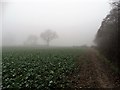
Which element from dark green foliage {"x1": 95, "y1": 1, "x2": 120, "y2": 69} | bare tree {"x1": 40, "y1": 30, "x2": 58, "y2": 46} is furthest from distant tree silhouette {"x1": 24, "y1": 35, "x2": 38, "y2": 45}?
dark green foliage {"x1": 95, "y1": 1, "x2": 120, "y2": 69}

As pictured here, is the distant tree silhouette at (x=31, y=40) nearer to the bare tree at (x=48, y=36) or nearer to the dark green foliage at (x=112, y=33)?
the bare tree at (x=48, y=36)

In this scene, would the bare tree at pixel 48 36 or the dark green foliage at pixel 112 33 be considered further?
the dark green foliage at pixel 112 33

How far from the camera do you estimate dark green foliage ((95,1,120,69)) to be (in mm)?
15172

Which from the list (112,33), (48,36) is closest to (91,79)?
(48,36)

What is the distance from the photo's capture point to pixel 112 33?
16.0 m

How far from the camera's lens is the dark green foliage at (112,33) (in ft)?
49.8

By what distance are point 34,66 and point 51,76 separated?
2.11 meters

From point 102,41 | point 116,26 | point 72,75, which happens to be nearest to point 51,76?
point 72,75

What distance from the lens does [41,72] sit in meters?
11.5

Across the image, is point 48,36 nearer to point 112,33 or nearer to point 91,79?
point 91,79

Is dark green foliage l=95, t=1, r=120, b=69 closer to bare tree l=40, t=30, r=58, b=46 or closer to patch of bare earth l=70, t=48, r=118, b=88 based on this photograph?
patch of bare earth l=70, t=48, r=118, b=88

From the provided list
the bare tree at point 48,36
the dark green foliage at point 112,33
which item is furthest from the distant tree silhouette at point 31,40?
the dark green foliage at point 112,33

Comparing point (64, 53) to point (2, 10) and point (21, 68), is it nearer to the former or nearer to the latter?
point (21, 68)

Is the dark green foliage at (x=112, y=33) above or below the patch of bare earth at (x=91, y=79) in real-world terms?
above
